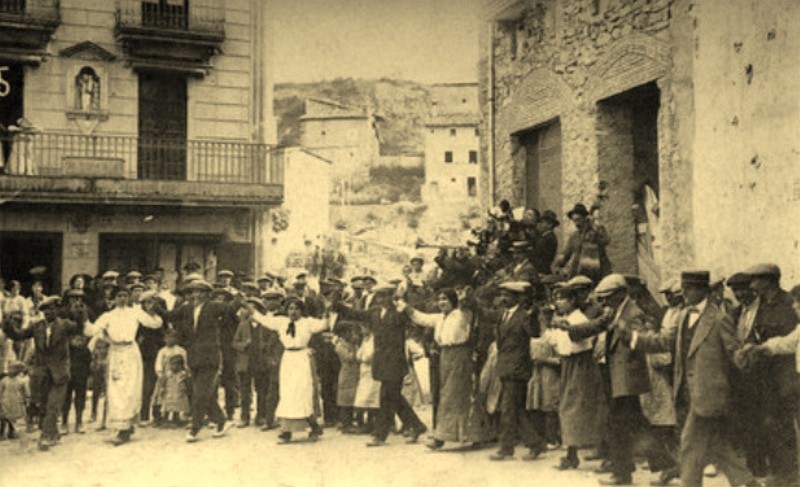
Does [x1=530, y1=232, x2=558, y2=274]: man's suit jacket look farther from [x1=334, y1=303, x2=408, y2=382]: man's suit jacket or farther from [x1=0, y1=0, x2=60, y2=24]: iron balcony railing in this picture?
[x1=0, y1=0, x2=60, y2=24]: iron balcony railing

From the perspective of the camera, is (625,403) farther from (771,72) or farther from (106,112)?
(106,112)

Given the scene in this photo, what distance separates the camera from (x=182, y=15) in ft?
38.1

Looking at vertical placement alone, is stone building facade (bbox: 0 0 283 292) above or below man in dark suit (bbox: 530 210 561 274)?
above

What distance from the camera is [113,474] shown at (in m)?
6.14

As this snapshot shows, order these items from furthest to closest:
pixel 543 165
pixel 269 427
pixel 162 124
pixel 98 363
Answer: pixel 162 124 < pixel 543 165 < pixel 98 363 < pixel 269 427

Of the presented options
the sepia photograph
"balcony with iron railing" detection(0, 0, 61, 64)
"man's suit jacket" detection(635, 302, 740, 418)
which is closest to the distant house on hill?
the sepia photograph

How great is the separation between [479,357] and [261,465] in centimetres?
193

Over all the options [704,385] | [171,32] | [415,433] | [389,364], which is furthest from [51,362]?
[171,32]

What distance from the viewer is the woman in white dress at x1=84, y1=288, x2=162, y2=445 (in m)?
7.46

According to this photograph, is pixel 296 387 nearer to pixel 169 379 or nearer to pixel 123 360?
pixel 169 379

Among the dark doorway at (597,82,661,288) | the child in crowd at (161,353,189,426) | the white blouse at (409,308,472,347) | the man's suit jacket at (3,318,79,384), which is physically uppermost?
the dark doorway at (597,82,661,288)

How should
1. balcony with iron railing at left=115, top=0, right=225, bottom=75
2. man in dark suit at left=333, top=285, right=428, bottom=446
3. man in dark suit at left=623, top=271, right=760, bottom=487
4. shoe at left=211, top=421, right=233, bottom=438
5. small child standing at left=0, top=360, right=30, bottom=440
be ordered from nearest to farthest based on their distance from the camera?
man in dark suit at left=623, top=271, right=760, bottom=487 → man in dark suit at left=333, top=285, right=428, bottom=446 → small child standing at left=0, top=360, right=30, bottom=440 → shoe at left=211, top=421, right=233, bottom=438 → balcony with iron railing at left=115, top=0, right=225, bottom=75

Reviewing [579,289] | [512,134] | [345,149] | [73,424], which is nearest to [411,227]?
[345,149]

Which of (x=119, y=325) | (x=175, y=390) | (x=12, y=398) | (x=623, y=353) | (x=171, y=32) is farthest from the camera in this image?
(x=171, y=32)
